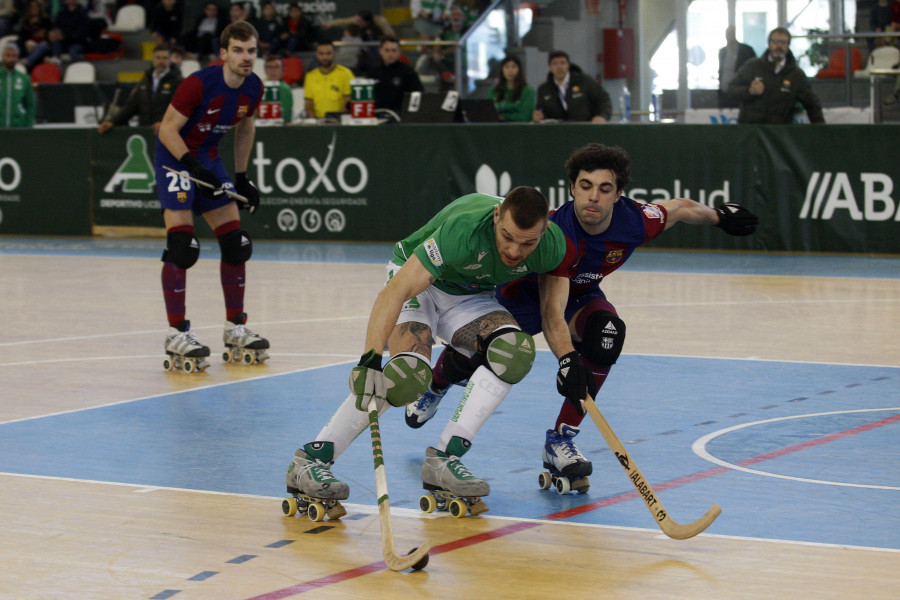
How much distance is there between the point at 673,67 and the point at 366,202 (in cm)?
453

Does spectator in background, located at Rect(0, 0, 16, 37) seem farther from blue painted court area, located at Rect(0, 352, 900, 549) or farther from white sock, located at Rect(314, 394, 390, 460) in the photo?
white sock, located at Rect(314, 394, 390, 460)

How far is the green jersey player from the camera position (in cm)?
523

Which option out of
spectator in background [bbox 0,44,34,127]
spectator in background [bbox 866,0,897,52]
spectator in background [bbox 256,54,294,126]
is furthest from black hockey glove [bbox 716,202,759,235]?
spectator in background [bbox 0,44,34,127]

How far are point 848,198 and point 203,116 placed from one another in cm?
833

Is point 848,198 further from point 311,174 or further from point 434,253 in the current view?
point 434,253

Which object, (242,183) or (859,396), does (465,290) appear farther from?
(242,183)

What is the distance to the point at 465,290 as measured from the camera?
598 cm

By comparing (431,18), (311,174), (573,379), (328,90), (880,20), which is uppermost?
(431,18)

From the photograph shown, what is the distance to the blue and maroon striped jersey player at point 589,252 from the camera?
21.1ft

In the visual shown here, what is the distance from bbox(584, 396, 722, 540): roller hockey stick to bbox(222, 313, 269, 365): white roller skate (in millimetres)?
4345

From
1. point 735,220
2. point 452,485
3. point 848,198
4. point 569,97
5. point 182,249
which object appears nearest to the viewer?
point 452,485

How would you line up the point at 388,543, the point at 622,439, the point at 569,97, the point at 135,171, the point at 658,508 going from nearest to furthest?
the point at 388,543
the point at 658,508
the point at 622,439
the point at 569,97
the point at 135,171

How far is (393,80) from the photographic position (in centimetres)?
1769

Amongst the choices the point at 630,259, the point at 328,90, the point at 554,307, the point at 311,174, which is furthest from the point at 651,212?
the point at 328,90
